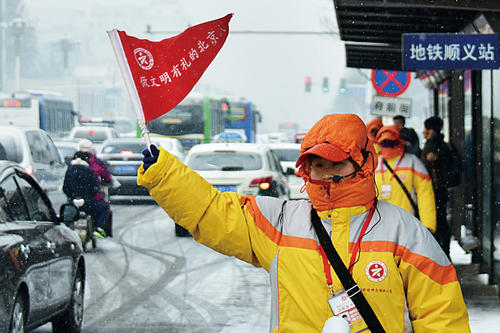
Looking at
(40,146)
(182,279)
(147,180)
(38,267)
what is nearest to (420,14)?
(182,279)

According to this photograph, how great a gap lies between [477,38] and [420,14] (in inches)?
65.6

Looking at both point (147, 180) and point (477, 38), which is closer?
point (147, 180)

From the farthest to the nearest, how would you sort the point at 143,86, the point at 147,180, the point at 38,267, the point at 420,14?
the point at 420,14 → the point at 38,267 → the point at 143,86 → the point at 147,180

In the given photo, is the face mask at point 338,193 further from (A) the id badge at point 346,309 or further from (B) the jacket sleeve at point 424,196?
(B) the jacket sleeve at point 424,196

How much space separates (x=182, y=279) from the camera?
11461 millimetres

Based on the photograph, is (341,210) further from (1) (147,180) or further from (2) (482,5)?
(2) (482,5)

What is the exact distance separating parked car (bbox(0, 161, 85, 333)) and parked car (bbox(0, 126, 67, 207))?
308 inches

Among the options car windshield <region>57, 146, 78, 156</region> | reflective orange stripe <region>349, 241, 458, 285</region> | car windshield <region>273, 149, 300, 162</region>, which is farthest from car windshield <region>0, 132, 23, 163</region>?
reflective orange stripe <region>349, 241, 458, 285</region>

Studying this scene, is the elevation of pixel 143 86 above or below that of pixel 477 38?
below

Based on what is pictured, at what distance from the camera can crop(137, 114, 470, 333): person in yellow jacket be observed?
3396mm

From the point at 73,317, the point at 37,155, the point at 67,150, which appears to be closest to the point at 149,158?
the point at 73,317

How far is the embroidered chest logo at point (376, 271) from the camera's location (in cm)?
339

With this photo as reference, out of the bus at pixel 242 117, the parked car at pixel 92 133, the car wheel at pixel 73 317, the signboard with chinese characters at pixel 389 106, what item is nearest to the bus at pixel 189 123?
the parked car at pixel 92 133

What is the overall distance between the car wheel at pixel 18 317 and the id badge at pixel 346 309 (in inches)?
125
